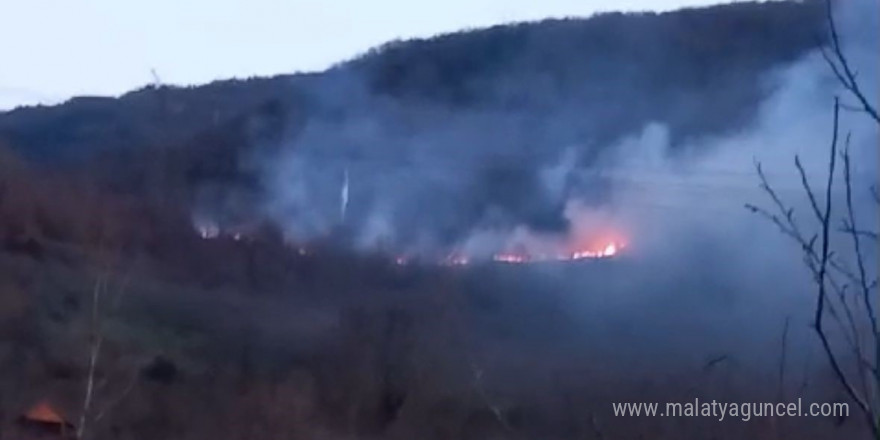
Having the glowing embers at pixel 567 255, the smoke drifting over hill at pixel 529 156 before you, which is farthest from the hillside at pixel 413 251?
the glowing embers at pixel 567 255

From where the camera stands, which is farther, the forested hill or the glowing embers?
the forested hill

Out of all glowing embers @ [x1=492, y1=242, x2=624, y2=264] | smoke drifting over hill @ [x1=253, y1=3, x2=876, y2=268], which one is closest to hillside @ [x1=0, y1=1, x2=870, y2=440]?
smoke drifting over hill @ [x1=253, y1=3, x2=876, y2=268]

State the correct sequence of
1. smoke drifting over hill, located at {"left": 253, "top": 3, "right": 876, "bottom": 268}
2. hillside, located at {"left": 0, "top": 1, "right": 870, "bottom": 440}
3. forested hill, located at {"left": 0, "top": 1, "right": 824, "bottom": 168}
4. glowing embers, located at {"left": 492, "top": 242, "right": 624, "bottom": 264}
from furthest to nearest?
forested hill, located at {"left": 0, "top": 1, "right": 824, "bottom": 168} < smoke drifting over hill, located at {"left": 253, "top": 3, "right": 876, "bottom": 268} < glowing embers, located at {"left": 492, "top": 242, "right": 624, "bottom": 264} < hillside, located at {"left": 0, "top": 1, "right": 870, "bottom": 440}

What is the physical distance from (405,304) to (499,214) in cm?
1235

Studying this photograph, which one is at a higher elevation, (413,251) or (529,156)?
(529,156)

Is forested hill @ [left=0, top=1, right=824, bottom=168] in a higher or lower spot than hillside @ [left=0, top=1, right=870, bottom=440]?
higher

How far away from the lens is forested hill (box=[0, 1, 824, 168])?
34812mm

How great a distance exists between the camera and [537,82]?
37969 millimetres

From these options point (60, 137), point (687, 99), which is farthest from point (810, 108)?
point (60, 137)

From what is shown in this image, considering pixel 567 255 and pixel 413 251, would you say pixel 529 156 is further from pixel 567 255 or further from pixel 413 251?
pixel 413 251

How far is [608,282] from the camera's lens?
25.0m

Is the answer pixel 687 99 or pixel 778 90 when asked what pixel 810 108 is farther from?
pixel 687 99

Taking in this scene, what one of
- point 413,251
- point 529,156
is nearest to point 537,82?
point 529,156

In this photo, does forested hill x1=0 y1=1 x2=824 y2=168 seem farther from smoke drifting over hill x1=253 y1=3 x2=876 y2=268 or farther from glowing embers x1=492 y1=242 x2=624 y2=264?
glowing embers x1=492 y1=242 x2=624 y2=264
